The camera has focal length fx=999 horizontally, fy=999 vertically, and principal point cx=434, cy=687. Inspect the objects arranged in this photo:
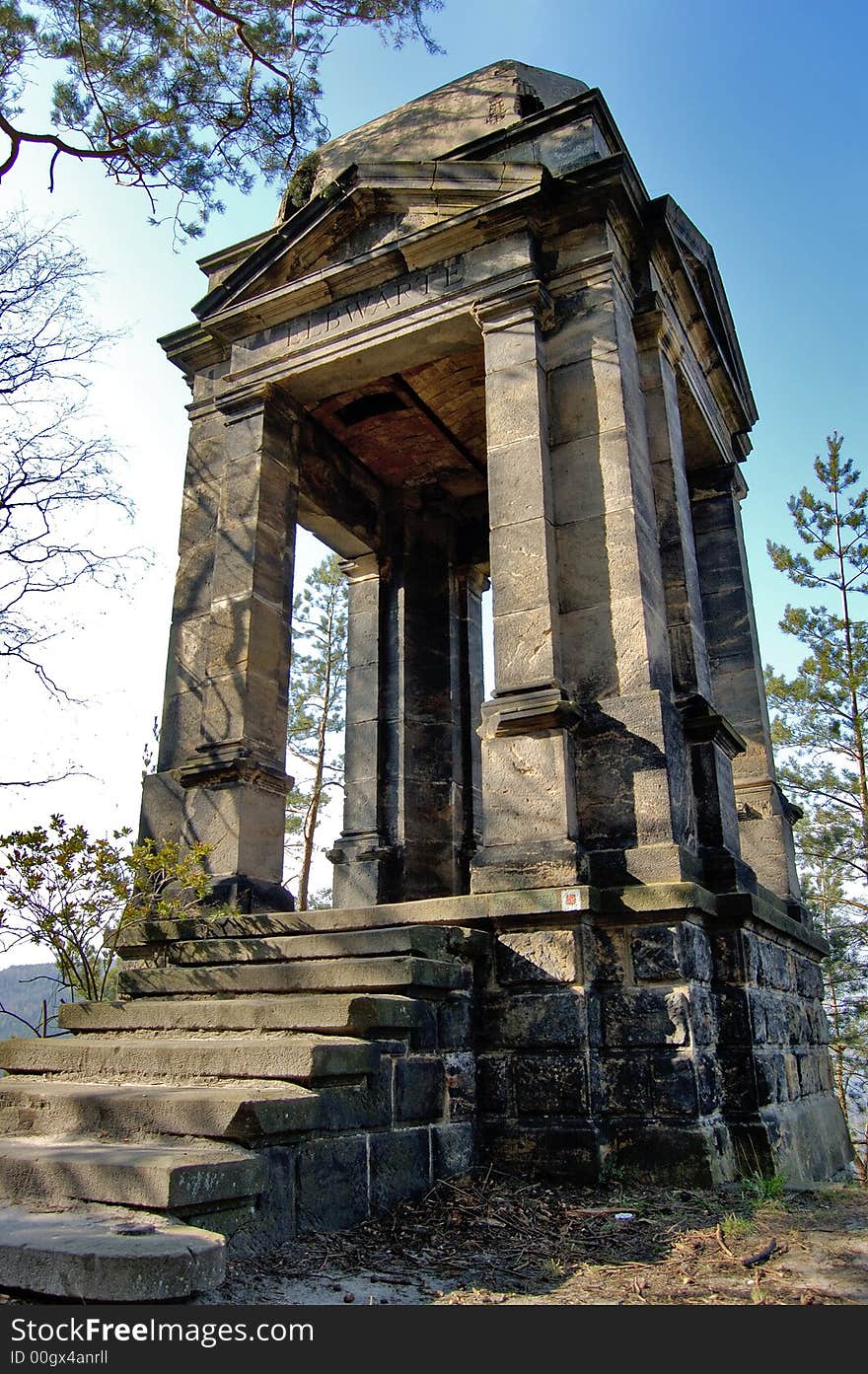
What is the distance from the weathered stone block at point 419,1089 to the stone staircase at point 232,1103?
1 centimetres

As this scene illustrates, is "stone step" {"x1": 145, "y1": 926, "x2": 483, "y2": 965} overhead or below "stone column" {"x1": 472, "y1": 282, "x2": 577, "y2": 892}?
below

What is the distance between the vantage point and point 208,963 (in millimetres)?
6039

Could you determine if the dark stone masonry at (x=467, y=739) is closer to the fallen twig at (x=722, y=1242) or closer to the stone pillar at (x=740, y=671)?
the stone pillar at (x=740, y=671)

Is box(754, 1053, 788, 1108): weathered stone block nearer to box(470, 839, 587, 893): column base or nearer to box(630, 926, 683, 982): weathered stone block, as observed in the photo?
box(630, 926, 683, 982): weathered stone block

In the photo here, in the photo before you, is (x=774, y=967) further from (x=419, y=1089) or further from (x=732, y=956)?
(x=419, y=1089)

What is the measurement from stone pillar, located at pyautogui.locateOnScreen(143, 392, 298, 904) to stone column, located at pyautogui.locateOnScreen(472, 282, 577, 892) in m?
1.99

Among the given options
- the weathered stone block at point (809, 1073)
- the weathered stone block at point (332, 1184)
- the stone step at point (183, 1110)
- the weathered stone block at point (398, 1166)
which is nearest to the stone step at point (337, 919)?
the weathered stone block at point (398, 1166)

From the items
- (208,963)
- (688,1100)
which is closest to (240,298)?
(208,963)

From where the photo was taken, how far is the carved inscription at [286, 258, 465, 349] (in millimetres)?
7926

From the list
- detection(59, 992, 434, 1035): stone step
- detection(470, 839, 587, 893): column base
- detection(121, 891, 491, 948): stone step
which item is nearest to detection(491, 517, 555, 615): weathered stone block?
detection(470, 839, 587, 893): column base

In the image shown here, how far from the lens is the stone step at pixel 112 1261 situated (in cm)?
263

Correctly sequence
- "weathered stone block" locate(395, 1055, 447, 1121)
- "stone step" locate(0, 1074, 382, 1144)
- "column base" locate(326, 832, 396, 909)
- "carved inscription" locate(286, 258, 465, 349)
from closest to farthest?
"stone step" locate(0, 1074, 382, 1144), "weathered stone block" locate(395, 1055, 447, 1121), "carved inscription" locate(286, 258, 465, 349), "column base" locate(326, 832, 396, 909)

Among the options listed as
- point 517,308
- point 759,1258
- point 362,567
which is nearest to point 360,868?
point 362,567

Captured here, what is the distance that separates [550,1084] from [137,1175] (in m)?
2.75
